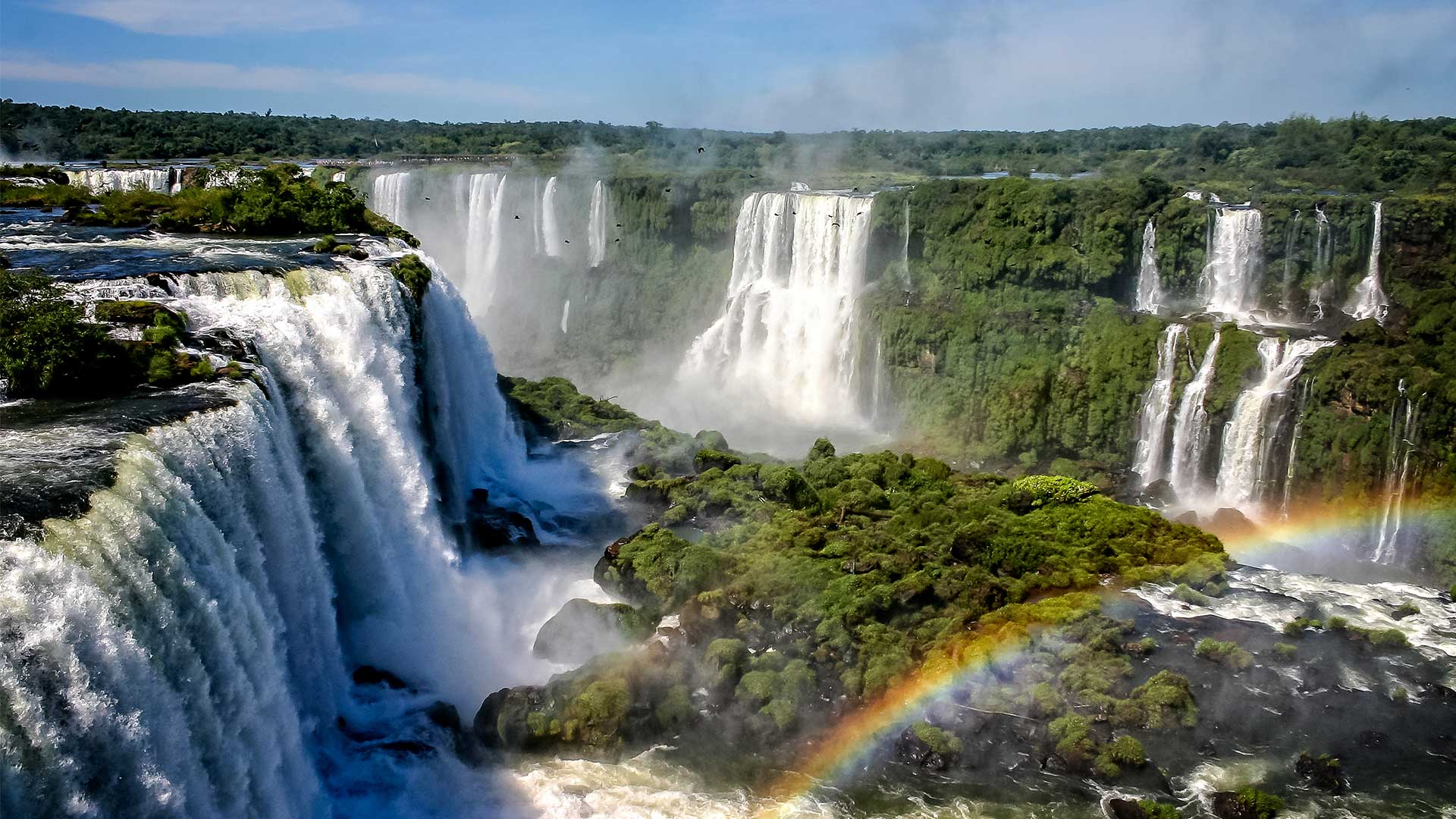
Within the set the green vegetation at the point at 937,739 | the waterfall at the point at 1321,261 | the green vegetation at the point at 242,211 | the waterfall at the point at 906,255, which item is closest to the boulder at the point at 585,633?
the green vegetation at the point at 937,739

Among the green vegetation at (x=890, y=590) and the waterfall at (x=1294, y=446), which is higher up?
the waterfall at (x=1294, y=446)

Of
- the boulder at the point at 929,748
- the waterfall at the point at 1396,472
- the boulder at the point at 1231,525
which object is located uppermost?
the waterfall at the point at 1396,472

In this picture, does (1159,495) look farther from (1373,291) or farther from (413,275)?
(413,275)

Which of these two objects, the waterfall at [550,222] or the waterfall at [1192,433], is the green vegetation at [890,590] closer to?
the waterfall at [1192,433]

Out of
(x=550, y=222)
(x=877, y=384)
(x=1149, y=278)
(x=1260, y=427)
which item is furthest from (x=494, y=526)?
(x=550, y=222)

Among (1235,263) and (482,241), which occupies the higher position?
(1235,263)

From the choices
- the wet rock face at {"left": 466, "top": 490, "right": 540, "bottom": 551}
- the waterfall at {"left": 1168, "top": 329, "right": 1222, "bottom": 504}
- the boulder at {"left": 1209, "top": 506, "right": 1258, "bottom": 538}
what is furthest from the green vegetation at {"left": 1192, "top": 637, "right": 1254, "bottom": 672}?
the wet rock face at {"left": 466, "top": 490, "right": 540, "bottom": 551}
